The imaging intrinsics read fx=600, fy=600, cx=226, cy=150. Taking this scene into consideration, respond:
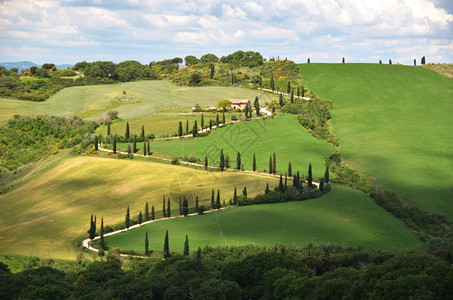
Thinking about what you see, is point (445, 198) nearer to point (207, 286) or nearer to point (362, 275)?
point (362, 275)

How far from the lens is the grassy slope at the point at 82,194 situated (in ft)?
285

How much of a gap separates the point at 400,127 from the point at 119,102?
279 feet

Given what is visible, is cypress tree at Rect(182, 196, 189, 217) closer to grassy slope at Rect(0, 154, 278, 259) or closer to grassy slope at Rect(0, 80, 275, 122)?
grassy slope at Rect(0, 154, 278, 259)

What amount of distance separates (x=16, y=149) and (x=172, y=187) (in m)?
54.9

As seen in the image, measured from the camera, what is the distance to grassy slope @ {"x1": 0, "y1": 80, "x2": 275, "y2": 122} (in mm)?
169625

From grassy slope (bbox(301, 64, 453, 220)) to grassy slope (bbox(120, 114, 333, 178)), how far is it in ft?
28.5

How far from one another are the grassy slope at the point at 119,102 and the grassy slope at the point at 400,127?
27337 millimetres

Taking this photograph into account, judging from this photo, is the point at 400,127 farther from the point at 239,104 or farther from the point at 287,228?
the point at 287,228

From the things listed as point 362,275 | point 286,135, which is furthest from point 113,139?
point 362,275

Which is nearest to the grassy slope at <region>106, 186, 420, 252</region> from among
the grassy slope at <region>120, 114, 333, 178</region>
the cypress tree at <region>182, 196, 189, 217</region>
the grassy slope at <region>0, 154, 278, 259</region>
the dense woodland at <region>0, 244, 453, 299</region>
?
the cypress tree at <region>182, 196, 189, 217</region>

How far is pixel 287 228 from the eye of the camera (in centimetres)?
8531

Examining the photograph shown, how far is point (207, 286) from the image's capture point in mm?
61250

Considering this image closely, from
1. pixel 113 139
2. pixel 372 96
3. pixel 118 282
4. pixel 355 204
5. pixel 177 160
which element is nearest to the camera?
pixel 118 282

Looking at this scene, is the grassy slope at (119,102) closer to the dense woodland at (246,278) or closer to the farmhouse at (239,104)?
the farmhouse at (239,104)
